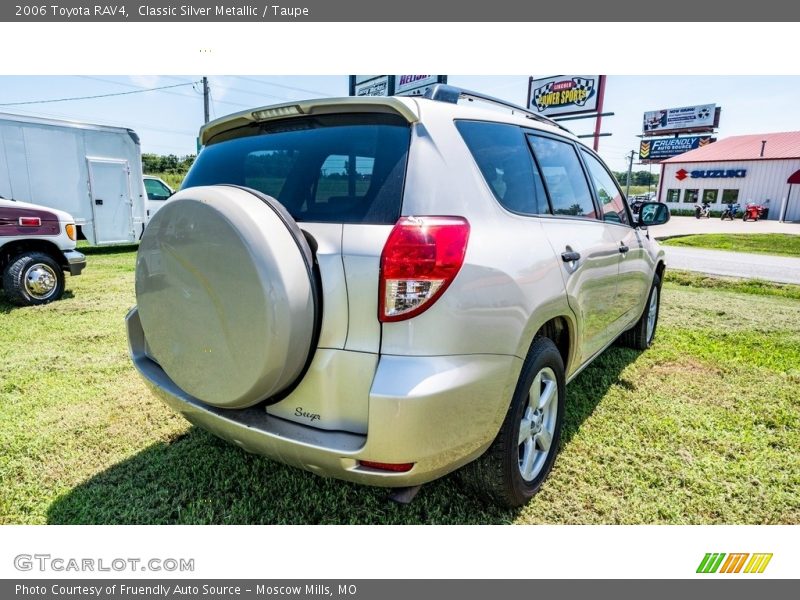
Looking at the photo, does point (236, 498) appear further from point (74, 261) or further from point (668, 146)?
point (668, 146)

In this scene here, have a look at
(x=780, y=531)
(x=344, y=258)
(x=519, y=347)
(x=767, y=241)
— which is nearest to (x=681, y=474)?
(x=780, y=531)

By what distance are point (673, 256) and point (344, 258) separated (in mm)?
12978

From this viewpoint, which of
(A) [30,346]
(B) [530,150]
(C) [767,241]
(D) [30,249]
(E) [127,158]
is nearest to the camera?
(B) [530,150]

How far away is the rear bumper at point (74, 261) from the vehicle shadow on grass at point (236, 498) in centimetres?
497

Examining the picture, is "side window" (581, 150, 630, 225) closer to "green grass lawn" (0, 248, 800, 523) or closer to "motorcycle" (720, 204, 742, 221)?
"green grass lawn" (0, 248, 800, 523)

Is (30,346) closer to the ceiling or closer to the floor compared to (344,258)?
closer to the floor

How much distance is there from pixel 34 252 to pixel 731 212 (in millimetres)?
40699

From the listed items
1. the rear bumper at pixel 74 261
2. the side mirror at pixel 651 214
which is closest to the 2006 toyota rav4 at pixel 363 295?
the side mirror at pixel 651 214

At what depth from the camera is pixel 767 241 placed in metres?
15.2

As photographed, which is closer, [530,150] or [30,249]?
[530,150]

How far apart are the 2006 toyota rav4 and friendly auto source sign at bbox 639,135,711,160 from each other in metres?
60.0

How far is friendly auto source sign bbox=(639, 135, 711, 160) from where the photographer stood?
168 ft

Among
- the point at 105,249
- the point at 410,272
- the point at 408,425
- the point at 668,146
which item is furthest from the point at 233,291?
the point at 668,146

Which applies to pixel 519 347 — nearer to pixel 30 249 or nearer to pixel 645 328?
pixel 645 328
